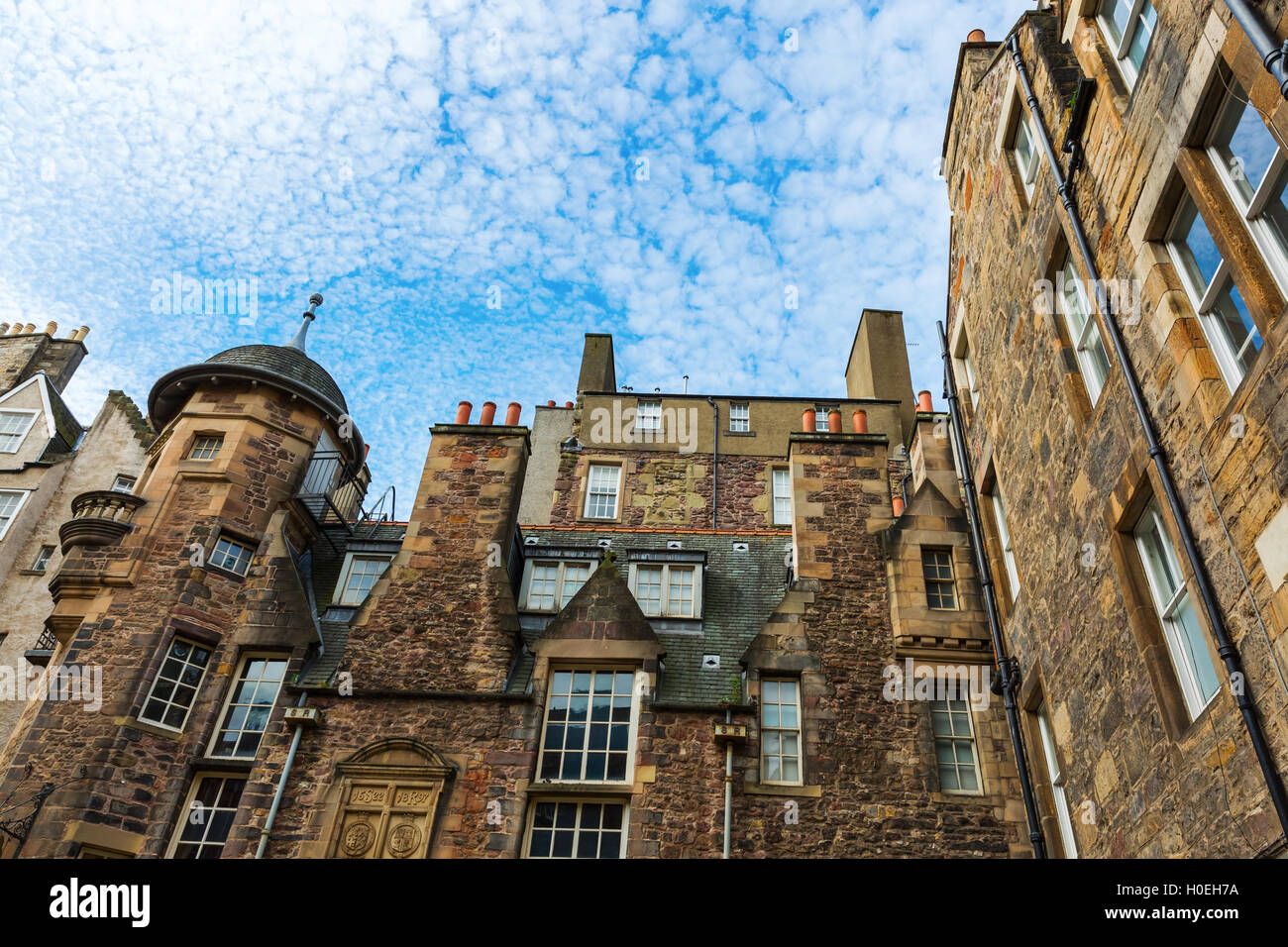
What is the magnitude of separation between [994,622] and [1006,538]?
4.49ft

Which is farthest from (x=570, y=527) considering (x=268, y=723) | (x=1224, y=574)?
(x=1224, y=574)

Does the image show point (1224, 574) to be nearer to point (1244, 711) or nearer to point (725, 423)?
point (1244, 711)

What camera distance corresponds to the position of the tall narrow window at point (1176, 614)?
847 cm

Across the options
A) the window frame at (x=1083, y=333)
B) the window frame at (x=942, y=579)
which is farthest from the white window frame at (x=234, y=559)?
the window frame at (x=1083, y=333)

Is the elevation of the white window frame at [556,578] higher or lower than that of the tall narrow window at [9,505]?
lower

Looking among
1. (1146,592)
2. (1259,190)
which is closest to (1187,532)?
(1146,592)

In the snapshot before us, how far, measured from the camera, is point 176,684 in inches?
611

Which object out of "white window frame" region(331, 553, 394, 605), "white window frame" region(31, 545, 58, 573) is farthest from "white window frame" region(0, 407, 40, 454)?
"white window frame" region(331, 553, 394, 605)

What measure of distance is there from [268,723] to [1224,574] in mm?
12694

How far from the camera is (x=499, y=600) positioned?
1553 centimetres

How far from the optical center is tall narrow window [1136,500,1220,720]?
333 inches

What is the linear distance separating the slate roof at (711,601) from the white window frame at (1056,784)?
4534 mm

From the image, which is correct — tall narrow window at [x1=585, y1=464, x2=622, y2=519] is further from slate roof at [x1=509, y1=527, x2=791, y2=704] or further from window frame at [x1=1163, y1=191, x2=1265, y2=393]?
window frame at [x1=1163, y1=191, x2=1265, y2=393]

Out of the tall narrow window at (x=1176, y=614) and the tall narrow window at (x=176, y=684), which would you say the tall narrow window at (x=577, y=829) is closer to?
the tall narrow window at (x=176, y=684)
